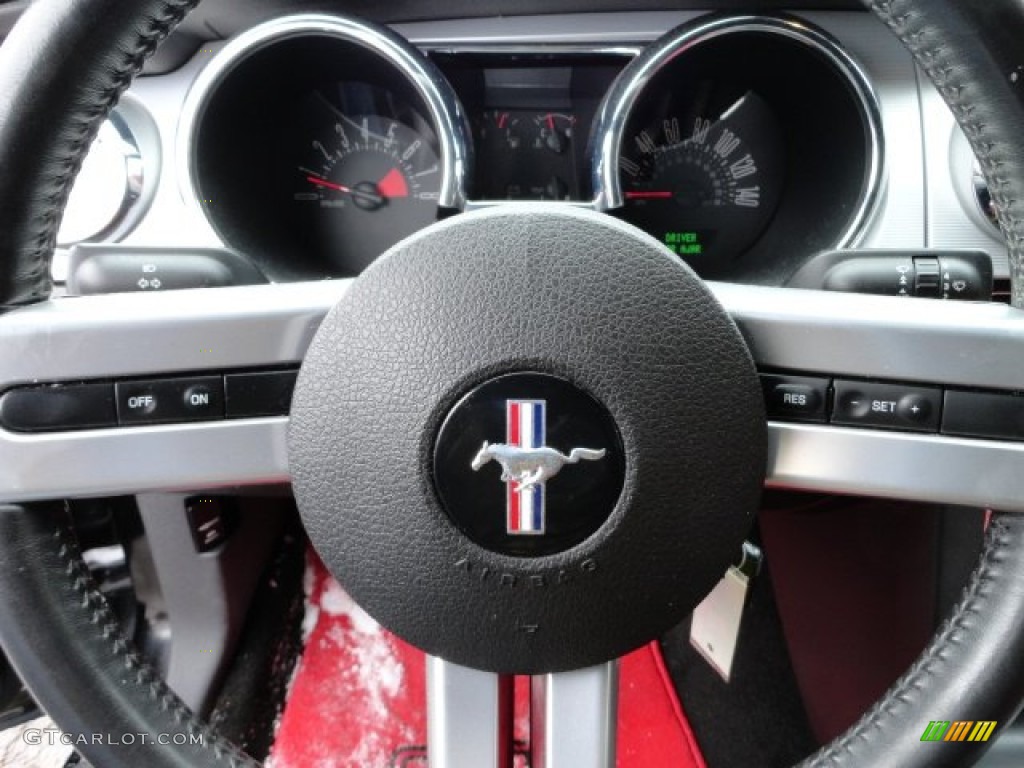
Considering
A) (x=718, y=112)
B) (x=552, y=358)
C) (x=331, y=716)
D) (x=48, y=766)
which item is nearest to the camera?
(x=552, y=358)

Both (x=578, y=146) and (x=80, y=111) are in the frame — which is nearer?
(x=80, y=111)

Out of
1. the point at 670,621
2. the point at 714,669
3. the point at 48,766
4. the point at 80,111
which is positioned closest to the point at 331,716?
the point at 48,766

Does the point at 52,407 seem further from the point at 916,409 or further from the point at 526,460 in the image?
the point at 916,409

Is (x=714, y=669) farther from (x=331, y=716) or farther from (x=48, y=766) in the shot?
(x=48, y=766)

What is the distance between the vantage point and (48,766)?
51.9 inches

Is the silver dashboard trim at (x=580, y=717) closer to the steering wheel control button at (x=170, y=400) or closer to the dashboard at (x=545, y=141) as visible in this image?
the steering wheel control button at (x=170, y=400)

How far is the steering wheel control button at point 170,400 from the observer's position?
0.59 meters

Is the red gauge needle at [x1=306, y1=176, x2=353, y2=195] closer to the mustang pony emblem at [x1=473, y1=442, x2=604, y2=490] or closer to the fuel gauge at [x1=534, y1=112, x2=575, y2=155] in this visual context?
the fuel gauge at [x1=534, y1=112, x2=575, y2=155]

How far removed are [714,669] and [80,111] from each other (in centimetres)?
119

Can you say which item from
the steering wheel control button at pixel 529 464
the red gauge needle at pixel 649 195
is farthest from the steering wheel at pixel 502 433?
the red gauge needle at pixel 649 195

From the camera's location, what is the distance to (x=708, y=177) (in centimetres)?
147

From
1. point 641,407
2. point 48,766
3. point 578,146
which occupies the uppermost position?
point 578,146

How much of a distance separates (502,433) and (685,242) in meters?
1.07

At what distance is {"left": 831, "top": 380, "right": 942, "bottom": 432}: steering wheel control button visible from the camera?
0.57 metres
